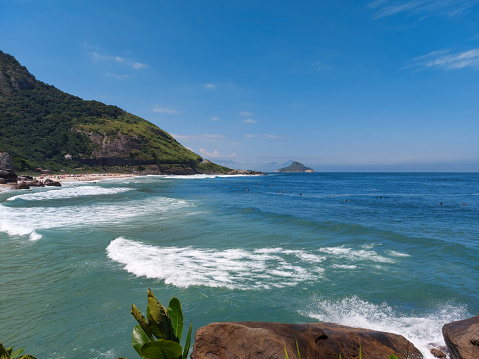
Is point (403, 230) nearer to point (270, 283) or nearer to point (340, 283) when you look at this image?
point (340, 283)

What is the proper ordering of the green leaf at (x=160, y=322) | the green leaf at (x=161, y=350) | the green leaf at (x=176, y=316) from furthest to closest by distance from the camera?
1. the green leaf at (x=176, y=316)
2. the green leaf at (x=160, y=322)
3. the green leaf at (x=161, y=350)

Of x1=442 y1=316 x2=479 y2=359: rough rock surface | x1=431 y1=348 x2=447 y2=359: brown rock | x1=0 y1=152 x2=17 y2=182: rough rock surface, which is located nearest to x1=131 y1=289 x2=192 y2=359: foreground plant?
x1=442 y1=316 x2=479 y2=359: rough rock surface

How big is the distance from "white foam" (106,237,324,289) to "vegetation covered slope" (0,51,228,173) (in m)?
102

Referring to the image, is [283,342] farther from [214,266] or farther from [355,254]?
[355,254]

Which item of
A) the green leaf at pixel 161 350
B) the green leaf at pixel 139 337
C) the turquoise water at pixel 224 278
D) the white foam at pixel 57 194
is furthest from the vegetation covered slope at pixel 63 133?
the green leaf at pixel 161 350

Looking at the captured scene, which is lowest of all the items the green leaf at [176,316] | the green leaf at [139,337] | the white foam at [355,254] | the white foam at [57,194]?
the white foam at [355,254]

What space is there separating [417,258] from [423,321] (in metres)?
7.09

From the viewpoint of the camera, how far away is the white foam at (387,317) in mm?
7043

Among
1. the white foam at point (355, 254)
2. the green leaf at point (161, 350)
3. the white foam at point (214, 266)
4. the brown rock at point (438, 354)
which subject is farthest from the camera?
the white foam at point (355, 254)

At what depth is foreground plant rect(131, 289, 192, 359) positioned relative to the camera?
2.06m

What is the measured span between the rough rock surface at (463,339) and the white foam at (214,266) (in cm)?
556

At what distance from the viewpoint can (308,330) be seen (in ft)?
16.3

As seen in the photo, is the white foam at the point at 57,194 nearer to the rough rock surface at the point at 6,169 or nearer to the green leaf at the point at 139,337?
the rough rock surface at the point at 6,169

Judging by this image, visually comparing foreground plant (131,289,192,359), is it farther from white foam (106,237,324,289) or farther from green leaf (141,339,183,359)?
white foam (106,237,324,289)
